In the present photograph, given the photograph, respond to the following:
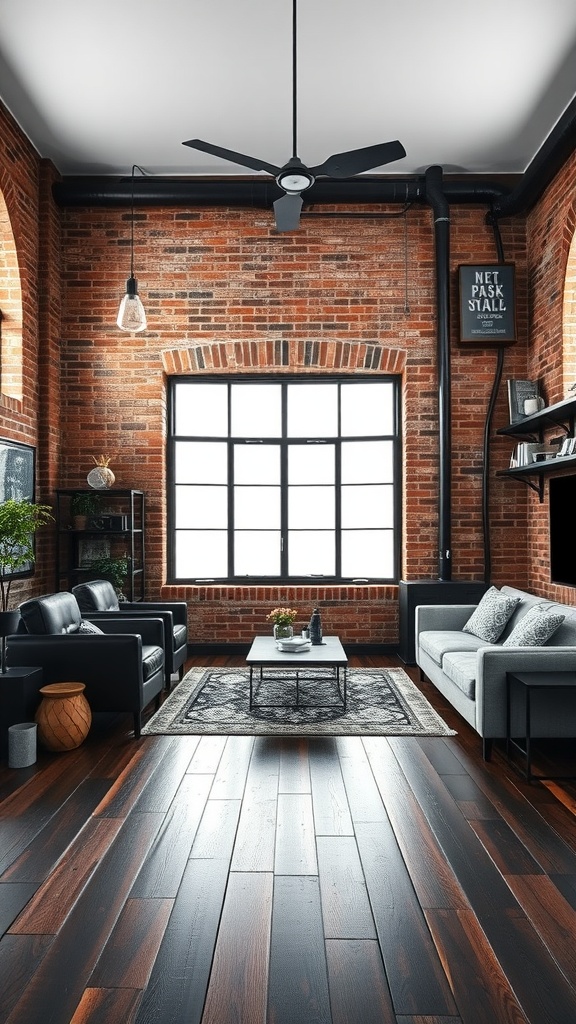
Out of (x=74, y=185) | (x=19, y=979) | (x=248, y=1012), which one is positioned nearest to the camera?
(x=248, y=1012)

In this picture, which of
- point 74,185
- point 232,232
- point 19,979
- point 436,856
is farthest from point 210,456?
point 19,979

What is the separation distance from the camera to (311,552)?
703 cm

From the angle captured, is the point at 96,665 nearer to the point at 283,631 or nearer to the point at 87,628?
the point at 87,628

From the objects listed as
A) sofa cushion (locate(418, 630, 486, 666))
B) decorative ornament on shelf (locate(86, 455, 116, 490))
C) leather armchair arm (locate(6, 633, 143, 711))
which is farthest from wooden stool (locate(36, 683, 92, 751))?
decorative ornament on shelf (locate(86, 455, 116, 490))

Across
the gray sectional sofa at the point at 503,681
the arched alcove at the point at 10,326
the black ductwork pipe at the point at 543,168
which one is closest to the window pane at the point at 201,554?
the arched alcove at the point at 10,326

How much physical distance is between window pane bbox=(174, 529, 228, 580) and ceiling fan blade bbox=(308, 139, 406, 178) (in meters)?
3.79

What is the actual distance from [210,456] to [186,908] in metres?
5.12

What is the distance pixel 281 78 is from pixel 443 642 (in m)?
4.35

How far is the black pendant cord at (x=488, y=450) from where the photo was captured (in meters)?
6.63

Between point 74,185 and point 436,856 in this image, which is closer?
point 436,856

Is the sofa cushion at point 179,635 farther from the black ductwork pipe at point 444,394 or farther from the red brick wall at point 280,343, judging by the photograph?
the black ductwork pipe at point 444,394

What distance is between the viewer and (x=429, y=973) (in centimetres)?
197

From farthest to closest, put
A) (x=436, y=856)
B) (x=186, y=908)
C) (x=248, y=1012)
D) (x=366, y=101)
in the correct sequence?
(x=366, y=101) → (x=436, y=856) → (x=186, y=908) → (x=248, y=1012)

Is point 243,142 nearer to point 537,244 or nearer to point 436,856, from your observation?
point 537,244
